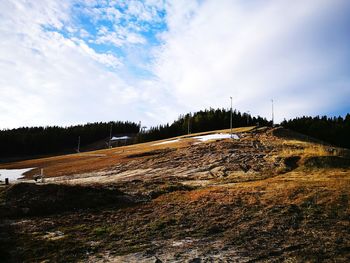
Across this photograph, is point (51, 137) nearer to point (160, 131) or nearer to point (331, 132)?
point (160, 131)

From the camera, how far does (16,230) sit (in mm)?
14602

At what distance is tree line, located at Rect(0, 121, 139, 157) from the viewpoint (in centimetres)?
13712

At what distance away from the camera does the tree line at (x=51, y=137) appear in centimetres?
13712

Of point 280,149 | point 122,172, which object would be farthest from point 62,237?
point 280,149

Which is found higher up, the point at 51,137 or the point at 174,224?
the point at 51,137

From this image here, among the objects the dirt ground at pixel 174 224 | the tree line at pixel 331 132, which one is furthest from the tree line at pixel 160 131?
the dirt ground at pixel 174 224

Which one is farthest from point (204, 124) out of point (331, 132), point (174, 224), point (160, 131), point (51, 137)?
point (174, 224)

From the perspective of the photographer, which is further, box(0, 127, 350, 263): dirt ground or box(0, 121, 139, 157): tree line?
box(0, 121, 139, 157): tree line

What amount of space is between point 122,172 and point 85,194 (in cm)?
2222

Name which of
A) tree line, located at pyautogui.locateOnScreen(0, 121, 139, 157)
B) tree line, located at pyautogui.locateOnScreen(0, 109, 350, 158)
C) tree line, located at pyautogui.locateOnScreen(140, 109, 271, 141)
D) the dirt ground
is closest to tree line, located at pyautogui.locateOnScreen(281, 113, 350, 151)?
tree line, located at pyautogui.locateOnScreen(0, 109, 350, 158)

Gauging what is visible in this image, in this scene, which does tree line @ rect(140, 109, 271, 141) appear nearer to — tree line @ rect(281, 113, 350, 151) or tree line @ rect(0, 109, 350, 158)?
tree line @ rect(0, 109, 350, 158)

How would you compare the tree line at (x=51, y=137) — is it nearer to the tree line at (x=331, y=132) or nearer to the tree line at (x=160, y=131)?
the tree line at (x=160, y=131)

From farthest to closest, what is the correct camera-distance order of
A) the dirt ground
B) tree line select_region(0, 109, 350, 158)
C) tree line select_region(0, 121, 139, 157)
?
tree line select_region(0, 121, 139, 157)
tree line select_region(0, 109, 350, 158)
the dirt ground

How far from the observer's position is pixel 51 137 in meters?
145
